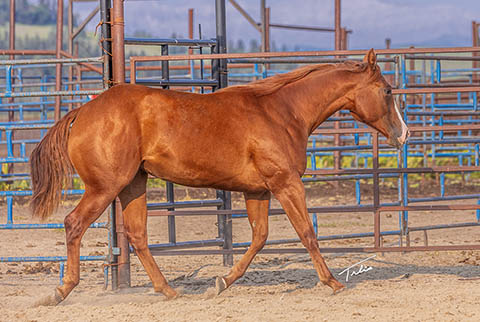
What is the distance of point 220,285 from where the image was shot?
15.3ft

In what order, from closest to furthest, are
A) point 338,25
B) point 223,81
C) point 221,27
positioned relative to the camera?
1. point 223,81
2. point 221,27
3. point 338,25

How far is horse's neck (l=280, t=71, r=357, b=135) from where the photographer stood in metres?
4.85

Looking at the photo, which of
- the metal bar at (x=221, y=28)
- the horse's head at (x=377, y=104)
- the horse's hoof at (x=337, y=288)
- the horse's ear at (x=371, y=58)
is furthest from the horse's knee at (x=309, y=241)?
the metal bar at (x=221, y=28)

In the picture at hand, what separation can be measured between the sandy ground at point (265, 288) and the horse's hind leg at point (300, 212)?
145 millimetres

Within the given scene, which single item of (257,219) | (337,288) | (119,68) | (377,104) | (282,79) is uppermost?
(119,68)

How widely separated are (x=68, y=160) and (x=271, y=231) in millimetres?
3984

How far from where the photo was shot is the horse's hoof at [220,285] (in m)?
4.65

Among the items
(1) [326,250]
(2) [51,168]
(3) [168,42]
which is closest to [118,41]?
(3) [168,42]

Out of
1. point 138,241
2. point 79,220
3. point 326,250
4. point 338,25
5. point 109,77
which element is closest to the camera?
point 79,220

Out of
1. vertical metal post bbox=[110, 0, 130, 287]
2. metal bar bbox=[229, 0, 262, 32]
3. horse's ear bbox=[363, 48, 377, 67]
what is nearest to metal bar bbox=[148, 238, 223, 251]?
vertical metal post bbox=[110, 0, 130, 287]

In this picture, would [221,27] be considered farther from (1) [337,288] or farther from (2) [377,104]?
(1) [337,288]

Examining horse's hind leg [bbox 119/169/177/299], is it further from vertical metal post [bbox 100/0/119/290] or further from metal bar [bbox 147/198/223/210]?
metal bar [bbox 147/198/223/210]

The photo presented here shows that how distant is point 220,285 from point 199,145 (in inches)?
38.8

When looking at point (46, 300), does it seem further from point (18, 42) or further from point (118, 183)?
point (18, 42)
